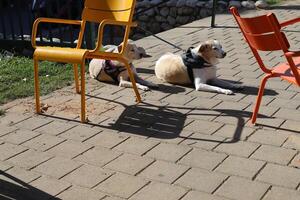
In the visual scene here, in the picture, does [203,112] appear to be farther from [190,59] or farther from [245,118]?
[190,59]

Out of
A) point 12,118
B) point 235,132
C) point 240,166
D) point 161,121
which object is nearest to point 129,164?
point 240,166

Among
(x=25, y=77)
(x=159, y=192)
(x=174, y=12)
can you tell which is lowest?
(x=174, y=12)

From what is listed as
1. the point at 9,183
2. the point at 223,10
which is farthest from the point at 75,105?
the point at 223,10

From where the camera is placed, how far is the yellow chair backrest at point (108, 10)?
16.5 ft

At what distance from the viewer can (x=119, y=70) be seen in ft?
19.1

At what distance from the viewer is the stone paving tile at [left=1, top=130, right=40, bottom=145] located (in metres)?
4.40

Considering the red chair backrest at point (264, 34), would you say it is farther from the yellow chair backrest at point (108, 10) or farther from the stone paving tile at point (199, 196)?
the yellow chair backrest at point (108, 10)

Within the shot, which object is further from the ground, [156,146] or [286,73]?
[286,73]

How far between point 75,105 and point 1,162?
4.56 feet

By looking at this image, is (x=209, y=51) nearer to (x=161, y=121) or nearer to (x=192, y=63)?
(x=192, y=63)

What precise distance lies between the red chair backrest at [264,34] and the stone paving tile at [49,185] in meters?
1.79

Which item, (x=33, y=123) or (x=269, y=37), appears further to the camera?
(x=33, y=123)

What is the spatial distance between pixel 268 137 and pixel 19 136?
2.15 m

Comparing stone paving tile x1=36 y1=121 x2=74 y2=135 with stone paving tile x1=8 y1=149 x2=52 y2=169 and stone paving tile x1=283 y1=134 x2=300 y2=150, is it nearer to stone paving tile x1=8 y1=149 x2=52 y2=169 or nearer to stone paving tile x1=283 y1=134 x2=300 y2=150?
stone paving tile x1=8 y1=149 x2=52 y2=169
